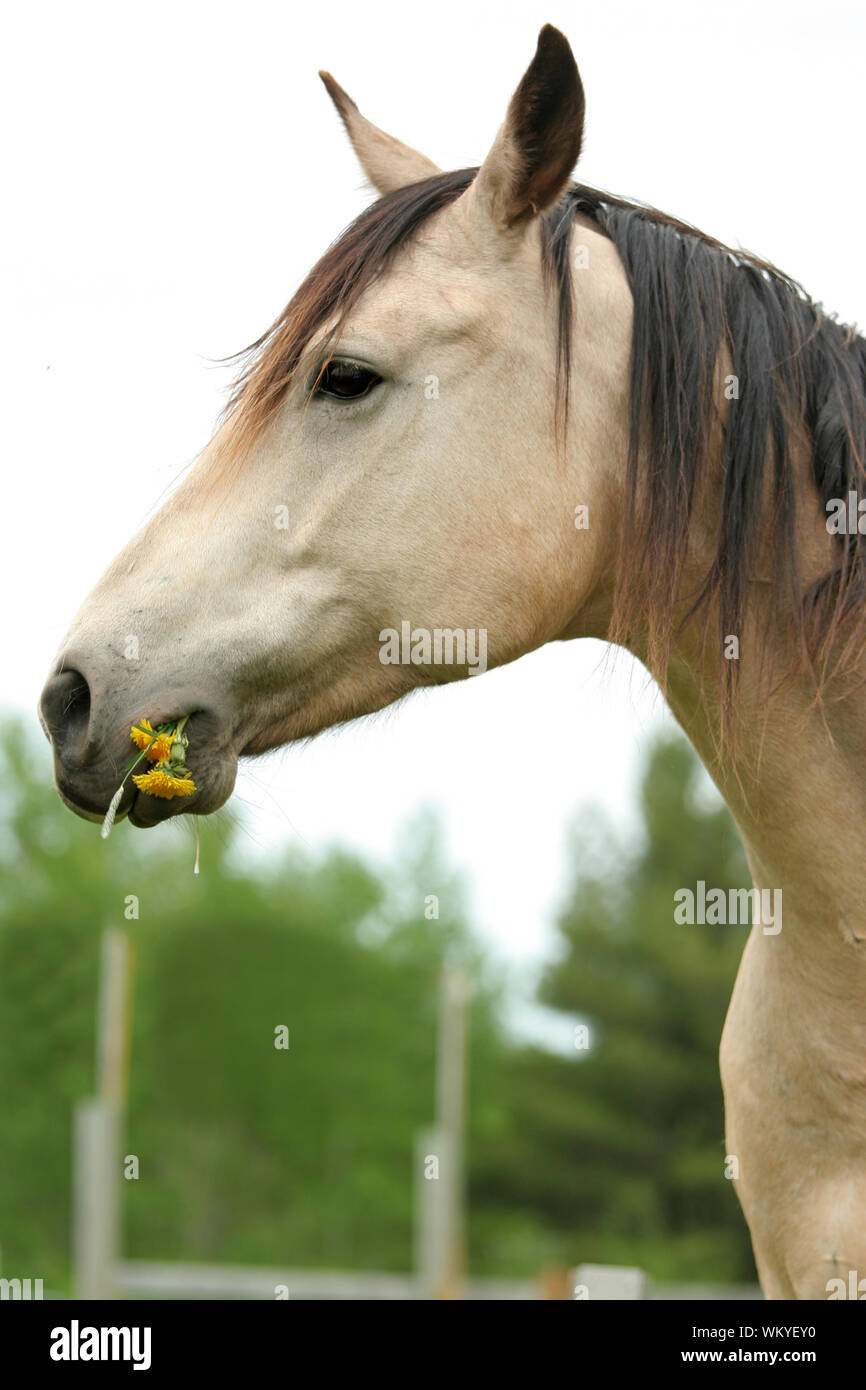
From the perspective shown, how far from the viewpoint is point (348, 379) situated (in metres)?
2.78

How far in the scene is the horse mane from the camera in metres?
2.77

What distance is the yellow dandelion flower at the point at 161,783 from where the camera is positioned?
2.55 m

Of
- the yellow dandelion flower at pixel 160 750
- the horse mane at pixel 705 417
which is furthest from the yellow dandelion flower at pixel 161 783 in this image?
the horse mane at pixel 705 417

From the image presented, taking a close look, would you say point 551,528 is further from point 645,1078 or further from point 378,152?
point 645,1078

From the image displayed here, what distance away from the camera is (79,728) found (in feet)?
8.64

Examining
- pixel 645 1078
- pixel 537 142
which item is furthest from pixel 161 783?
pixel 645 1078

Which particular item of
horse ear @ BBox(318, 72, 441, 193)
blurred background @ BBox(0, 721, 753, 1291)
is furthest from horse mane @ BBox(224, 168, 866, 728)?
blurred background @ BBox(0, 721, 753, 1291)

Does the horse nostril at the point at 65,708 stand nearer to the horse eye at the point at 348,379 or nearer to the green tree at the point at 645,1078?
the horse eye at the point at 348,379

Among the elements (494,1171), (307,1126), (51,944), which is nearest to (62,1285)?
(51,944)

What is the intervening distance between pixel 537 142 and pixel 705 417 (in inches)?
27.4

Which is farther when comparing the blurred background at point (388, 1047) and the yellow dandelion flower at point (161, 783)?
the blurred background at point (388, 1047)
